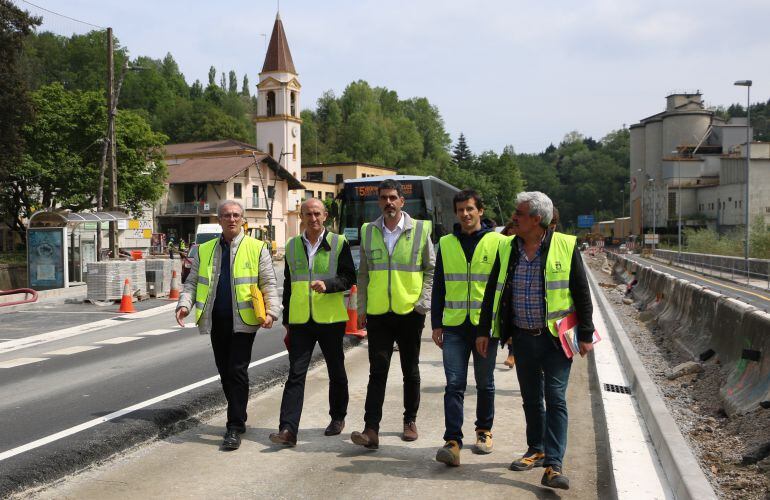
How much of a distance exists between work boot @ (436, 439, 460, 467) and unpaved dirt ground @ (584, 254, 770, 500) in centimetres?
164

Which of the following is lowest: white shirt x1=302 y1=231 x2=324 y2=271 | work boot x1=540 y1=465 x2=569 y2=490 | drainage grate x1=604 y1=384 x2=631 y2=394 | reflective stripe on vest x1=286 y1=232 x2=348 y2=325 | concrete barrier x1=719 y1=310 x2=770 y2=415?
drainage grate x1=604 y1=384 x2=631 y2=394

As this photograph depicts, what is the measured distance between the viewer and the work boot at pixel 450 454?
213 inches

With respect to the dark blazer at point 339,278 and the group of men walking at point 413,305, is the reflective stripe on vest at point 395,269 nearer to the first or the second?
the group of men walking at point 413,305

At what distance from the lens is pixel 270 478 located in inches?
208

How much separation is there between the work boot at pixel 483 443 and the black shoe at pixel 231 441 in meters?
1.83

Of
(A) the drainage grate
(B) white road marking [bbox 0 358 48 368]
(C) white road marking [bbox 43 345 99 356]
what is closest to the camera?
(A) the drainage grate

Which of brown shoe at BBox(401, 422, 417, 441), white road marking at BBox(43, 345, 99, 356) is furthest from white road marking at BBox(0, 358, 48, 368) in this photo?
brown shoe at BBox(401, 422, 417, 441)

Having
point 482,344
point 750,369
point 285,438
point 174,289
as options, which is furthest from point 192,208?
point 482,344

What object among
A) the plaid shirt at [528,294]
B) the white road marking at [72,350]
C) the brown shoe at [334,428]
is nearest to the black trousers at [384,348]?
the brown shoe at [334,428]

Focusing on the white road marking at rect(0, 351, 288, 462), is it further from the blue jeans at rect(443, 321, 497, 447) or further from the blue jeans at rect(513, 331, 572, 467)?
the blue jeans at rect(513, 331, 572, 467)

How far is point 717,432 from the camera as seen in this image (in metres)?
6.21

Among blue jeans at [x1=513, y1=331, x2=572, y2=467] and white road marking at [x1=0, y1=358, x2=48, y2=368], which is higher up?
blue jeans at [x1=513, y1=331, x2=572, y2=467]

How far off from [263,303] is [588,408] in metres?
3.38

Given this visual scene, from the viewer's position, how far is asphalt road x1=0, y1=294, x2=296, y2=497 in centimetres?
595
